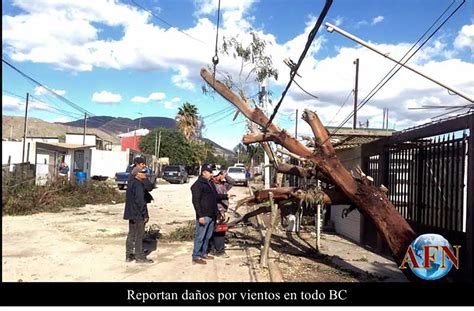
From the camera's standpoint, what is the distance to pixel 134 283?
6.68 metres

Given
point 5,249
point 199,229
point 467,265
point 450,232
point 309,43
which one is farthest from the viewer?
point 5,249

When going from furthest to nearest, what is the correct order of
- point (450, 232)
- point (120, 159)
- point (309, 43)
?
Answer: point (120, 159) < point (450, 232) < point (309, 43)

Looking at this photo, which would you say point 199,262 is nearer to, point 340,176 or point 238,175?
point 340,176

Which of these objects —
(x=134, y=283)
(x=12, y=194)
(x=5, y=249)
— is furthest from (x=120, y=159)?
(x=134, y=283)

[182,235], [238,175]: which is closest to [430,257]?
[182,235]

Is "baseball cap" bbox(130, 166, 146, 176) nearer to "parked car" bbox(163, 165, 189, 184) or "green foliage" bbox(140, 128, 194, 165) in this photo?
"parked car" bbox(163, 165, 189, 184)

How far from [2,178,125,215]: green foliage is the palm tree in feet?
152

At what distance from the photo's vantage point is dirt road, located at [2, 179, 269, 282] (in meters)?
7.22

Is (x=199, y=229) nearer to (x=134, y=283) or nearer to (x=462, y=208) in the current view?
(x=134, y=283)

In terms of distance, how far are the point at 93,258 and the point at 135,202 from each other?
1.43m

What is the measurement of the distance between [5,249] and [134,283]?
13.3ft

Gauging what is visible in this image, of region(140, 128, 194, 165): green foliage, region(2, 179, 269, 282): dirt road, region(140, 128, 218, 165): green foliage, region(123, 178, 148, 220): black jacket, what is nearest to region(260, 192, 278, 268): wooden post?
region(2, 179, 269, 282): dirt road

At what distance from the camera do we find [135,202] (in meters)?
8.14

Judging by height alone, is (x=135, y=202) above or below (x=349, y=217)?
above
